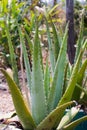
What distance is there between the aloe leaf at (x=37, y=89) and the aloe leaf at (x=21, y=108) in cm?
5

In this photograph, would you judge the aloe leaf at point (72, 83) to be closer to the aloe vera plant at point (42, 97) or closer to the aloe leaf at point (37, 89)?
the aloe vera plant at point (42, 97)

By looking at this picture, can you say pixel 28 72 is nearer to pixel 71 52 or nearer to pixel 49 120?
pixel 49 120

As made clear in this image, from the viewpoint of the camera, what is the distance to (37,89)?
5.48 ft

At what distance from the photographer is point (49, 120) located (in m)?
1.65

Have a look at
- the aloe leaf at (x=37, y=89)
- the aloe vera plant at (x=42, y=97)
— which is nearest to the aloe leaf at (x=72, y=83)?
the aloe vera plant at (x=42, y=97)

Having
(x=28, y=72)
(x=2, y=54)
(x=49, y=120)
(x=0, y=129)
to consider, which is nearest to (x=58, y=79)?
(x=28, y=72)

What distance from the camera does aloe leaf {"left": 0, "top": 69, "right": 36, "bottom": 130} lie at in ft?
5.05

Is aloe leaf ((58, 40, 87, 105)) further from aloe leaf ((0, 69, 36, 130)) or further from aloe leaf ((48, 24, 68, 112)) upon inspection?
aloe leaf ((0, 69, 36, 130))

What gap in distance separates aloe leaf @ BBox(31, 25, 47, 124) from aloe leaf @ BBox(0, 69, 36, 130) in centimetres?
5

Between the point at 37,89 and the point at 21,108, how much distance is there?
0.12 meters

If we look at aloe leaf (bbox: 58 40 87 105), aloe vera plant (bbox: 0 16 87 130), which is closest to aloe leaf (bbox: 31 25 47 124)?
aloe vera plant (bbox: 0 16 87 130)

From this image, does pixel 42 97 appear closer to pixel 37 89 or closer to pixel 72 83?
pixel 37 89

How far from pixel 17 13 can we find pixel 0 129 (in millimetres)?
3922

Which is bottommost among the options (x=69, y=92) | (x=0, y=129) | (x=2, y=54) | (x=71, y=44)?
(x=2, y=54)
